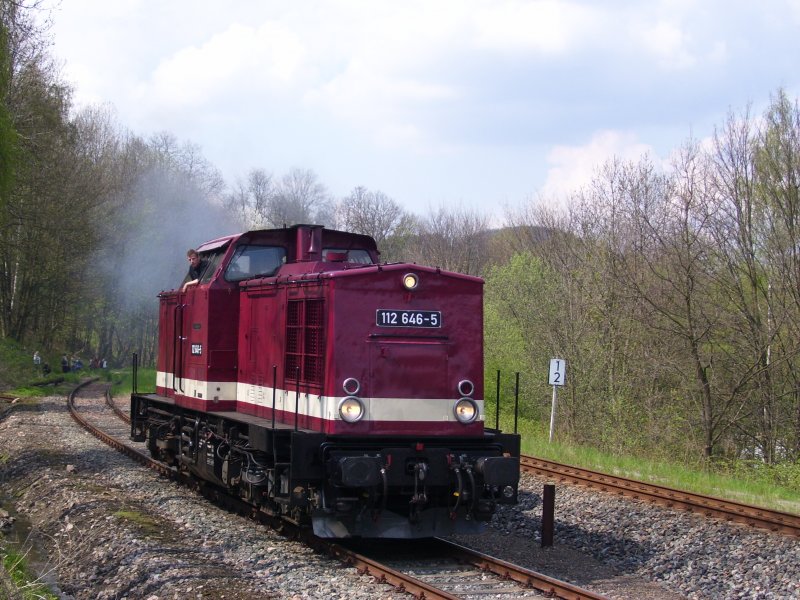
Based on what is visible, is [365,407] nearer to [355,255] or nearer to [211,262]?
[355,255]

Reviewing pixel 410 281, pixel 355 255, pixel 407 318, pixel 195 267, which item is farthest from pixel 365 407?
pixel 195 267

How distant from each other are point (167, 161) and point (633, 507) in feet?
114

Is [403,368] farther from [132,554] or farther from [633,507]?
[633,507]

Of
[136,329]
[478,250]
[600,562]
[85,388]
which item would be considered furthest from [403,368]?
[136,329]

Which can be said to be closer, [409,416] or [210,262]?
[409,416]

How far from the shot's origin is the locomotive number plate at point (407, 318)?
27.4 ft

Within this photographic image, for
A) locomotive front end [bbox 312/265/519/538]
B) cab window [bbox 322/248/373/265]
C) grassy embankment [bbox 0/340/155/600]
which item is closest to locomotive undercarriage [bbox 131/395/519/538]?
locomotive front end [bbox 312/265/519/538]

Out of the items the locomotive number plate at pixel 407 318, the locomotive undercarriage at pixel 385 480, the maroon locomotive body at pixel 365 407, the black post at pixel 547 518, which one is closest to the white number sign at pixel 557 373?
the black post at pixel 547 518

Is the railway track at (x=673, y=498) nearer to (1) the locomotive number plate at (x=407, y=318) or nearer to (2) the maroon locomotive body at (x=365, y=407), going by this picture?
(2) the maroon locomotive body at (x=365, y=407)

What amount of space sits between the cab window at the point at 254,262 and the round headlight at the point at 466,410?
2.95 m

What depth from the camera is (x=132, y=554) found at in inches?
316

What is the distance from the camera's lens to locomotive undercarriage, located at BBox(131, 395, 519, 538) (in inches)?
305

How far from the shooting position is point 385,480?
301 inches

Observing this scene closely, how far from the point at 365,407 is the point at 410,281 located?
130 cm
